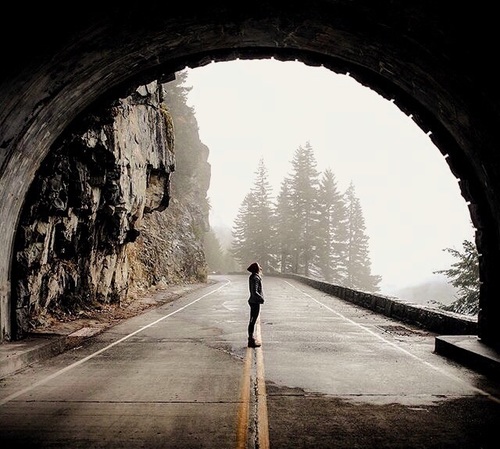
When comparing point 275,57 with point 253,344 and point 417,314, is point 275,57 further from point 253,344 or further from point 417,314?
point 417,314

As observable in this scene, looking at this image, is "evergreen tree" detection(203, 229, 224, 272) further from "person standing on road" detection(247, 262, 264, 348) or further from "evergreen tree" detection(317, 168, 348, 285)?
"person standing on road" detection(247, 262, 264, 348)

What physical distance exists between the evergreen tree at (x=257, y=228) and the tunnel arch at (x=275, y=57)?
203 ft

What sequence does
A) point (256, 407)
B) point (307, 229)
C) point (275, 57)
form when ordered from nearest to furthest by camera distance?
point (256, 407) < point (275, 57) < point (307, 229)

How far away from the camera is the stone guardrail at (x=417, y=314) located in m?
12.0

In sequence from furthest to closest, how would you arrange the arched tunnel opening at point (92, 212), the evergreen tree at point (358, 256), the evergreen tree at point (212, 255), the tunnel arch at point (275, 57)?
the evergreen tree at point (212, 255) < the evergreen tree at point (358, 256) < the arched tunnel opening at point (92, 212) < the tunnel arch at point (275, 57)

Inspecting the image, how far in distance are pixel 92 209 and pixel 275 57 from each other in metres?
9.40

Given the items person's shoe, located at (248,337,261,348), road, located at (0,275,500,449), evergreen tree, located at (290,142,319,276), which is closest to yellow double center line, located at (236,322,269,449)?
road, located at (0,275,500,449)

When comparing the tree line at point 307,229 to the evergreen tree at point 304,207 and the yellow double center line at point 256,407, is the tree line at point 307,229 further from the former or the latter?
the yellow double center line at point 256,407

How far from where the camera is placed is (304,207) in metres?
67.7

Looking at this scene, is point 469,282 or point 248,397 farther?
point 469,282

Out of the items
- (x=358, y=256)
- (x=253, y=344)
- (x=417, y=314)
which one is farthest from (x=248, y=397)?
(x=358, y=256)

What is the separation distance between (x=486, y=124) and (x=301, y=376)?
18.1ft

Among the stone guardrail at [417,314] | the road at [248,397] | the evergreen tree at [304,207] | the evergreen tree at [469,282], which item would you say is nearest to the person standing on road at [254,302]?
the road at [248,397]

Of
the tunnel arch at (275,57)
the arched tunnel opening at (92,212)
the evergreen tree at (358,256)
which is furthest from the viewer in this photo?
the evergreen tree at (358,256)
